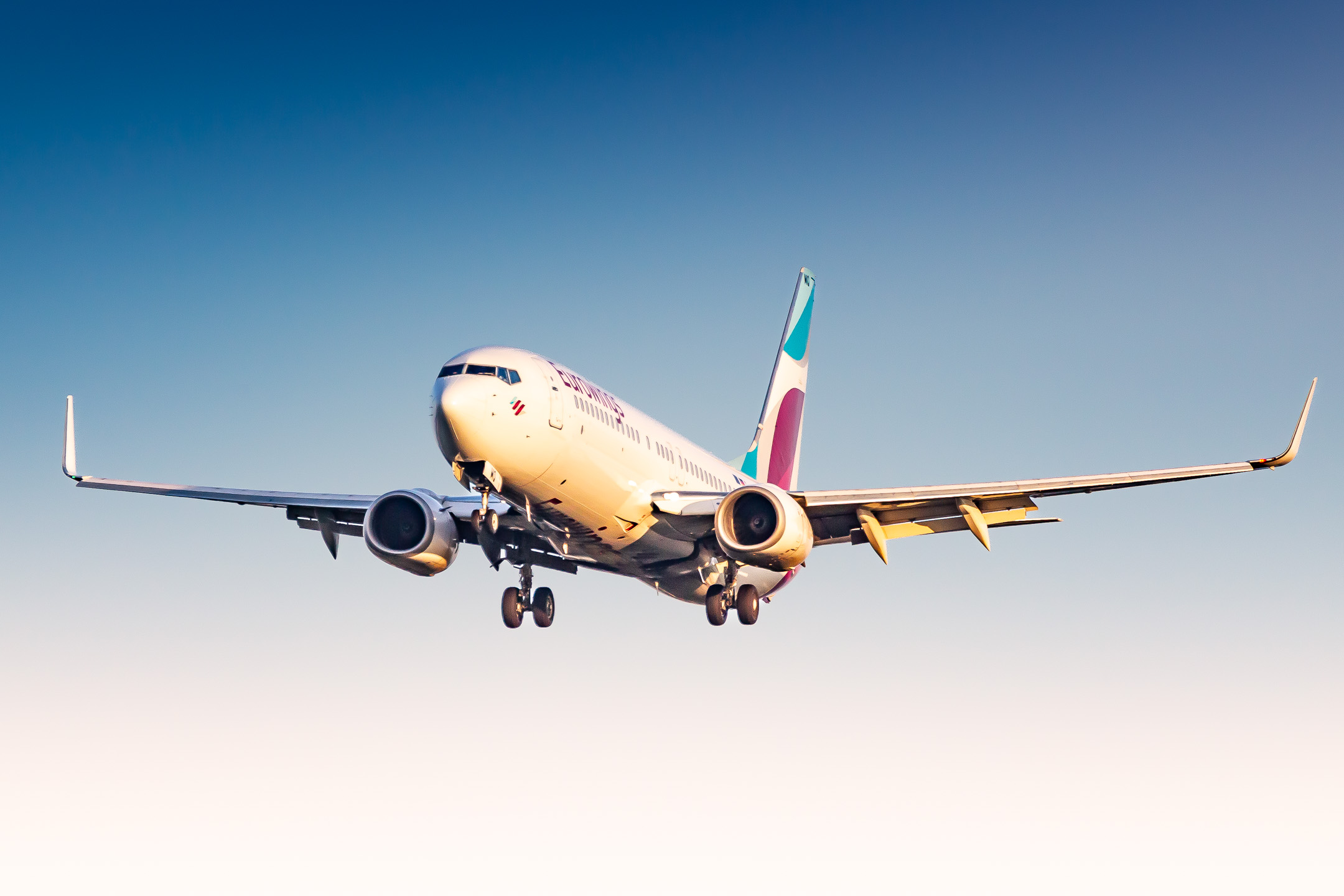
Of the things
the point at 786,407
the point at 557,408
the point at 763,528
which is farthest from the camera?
the point at 786,407

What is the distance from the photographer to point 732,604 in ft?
115

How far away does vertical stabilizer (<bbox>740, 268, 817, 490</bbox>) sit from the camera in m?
49.2

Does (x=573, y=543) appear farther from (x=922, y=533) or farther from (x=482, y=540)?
(x=922, y=533)

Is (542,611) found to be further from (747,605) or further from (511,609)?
(747,605)

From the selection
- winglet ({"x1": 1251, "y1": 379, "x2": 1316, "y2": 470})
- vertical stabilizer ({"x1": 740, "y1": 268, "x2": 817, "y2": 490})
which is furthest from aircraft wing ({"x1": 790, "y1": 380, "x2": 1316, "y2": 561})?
vertical stabilizer ({"x1": 740, "y1": 268, "x2": 817, "y2": 490})

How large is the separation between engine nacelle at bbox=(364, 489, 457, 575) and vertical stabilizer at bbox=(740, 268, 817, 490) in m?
15.4

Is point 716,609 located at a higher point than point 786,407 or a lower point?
lower

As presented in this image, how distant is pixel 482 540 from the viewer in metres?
35.2

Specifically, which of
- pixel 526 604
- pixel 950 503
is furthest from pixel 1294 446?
pixel 526 604

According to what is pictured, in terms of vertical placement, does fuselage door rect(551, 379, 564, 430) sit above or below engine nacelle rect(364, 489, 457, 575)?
above

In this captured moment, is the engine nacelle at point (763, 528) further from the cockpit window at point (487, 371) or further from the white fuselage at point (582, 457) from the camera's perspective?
the cockpit window at point (487, 371)

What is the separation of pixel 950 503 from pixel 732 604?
632 cm

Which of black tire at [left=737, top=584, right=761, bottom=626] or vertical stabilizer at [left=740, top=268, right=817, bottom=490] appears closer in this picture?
black tire at [left=737, top=584, right=761, bottom=626]

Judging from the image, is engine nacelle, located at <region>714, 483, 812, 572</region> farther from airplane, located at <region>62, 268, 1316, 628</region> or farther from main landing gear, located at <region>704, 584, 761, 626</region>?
main landing gear, located at <region>704, 584, 761, 626</region>
